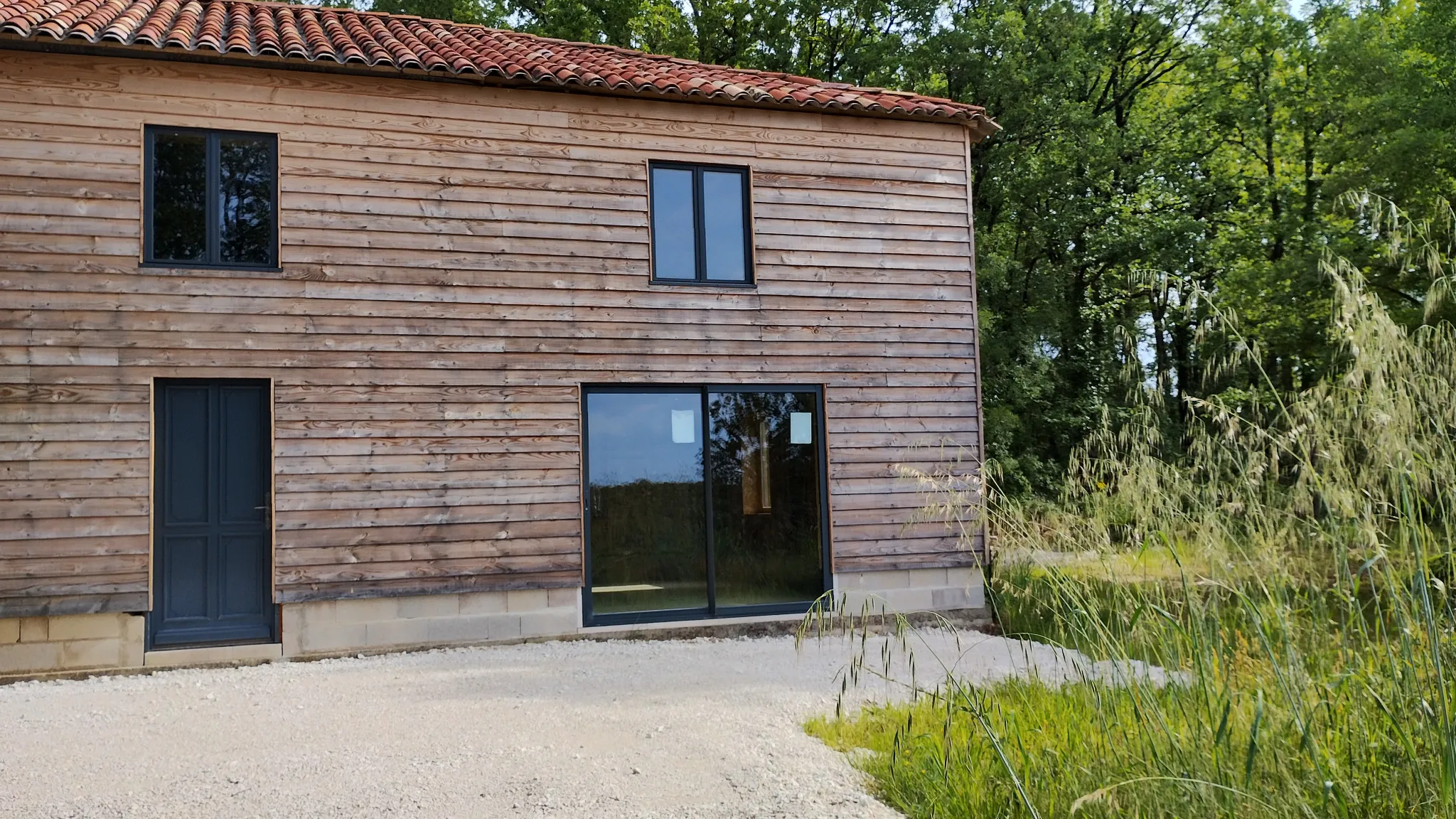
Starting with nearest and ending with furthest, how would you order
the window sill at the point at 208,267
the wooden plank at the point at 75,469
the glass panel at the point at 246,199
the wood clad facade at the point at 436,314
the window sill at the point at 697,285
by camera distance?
the wooden plank at the point at 75,469 → the wood clad facade at the point at 436,314 → the window sill at the point at 208,267 → the glass panel at the point at 246,199 → the window sill at the point at 697,285

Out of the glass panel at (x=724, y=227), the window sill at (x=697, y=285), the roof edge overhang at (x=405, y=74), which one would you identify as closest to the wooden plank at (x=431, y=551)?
the window sill at (x=697, y=285)

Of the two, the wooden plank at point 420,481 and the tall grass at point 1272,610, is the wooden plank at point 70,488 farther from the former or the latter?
the tall grass at point 1272,610

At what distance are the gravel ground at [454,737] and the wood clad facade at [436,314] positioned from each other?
1.03 meters

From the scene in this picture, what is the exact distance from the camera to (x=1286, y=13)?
806 inches

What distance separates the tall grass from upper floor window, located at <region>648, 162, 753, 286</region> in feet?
16.6

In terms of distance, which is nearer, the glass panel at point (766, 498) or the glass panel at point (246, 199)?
the glass panel at point (246, 199)

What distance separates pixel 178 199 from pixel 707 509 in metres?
→ 4.77

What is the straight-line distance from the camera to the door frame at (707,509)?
8.20 metres

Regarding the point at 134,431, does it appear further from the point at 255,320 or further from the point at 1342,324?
the point at 1342,324

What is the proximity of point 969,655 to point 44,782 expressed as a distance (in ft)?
18.7

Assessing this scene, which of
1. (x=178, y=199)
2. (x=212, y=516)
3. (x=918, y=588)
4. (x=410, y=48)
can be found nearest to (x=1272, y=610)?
(x=918, y=588)

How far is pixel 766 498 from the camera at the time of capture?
872cm

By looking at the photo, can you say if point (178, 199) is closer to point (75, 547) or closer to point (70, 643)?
point (75, 547)

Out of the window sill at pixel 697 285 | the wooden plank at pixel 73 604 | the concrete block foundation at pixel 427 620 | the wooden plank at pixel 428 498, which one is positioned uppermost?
the window sill at pixel 697 285
